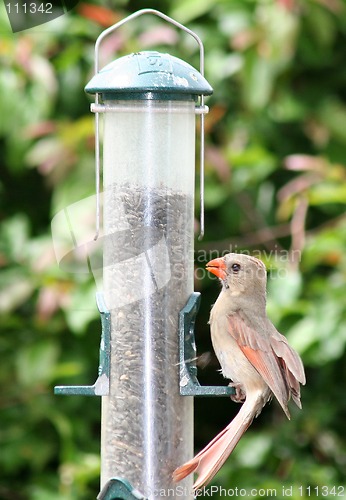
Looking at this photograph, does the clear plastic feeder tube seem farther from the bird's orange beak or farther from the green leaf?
the green leaf

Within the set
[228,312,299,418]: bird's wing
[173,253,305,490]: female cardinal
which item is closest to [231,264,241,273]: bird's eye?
[173,253,305,490]: female cardinal

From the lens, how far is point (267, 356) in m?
3.96

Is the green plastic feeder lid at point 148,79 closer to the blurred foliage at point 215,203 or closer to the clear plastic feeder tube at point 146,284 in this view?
the clear plastic feeder tube at point 146,284

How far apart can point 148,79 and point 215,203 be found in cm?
185

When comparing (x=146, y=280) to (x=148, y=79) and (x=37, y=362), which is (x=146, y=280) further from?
(x=37, y=362)

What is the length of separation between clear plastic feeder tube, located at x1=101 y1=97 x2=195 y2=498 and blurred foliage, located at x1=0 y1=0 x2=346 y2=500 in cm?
95

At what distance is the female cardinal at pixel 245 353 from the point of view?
3.82 metres

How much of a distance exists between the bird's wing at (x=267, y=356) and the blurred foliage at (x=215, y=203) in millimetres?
847

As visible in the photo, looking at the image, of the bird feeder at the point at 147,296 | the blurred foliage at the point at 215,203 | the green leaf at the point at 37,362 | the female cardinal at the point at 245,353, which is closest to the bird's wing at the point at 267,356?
the female cardinal at the point at 245,353

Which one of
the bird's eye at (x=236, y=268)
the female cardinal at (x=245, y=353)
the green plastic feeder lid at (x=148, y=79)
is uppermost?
the green plastic feeder lid at (x=148, y=79)

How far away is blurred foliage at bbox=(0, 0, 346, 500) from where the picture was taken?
5168 mm

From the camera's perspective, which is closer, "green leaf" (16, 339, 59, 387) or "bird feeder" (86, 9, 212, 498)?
"bird feeder" (86, 9, 212, 498)

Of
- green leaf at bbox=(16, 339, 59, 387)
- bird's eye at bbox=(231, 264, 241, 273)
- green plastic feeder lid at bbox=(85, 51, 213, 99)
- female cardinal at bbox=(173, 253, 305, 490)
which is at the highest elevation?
green plastic feeder lid at bbox=(85, 51, 213, 99)

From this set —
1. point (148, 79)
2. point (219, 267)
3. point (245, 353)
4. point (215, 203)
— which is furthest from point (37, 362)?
point (148, 79)
